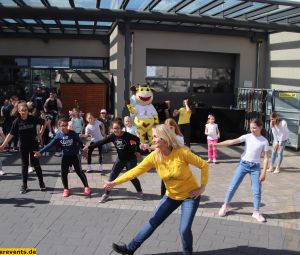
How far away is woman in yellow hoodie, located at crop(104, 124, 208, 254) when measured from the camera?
4.31 metres

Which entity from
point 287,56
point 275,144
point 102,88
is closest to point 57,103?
point 102,88

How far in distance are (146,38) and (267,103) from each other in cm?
530

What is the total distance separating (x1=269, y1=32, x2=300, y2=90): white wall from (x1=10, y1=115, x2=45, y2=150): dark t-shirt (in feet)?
34.4

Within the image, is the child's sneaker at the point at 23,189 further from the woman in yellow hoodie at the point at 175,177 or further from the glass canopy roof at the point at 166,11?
the glass canopy roof at the point at 166,11

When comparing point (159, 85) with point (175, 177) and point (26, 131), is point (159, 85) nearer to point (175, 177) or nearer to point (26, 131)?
point (26, 131)

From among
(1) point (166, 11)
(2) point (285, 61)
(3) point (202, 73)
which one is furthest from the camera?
(3) point (202, 73)

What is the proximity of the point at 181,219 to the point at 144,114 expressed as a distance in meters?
6.27

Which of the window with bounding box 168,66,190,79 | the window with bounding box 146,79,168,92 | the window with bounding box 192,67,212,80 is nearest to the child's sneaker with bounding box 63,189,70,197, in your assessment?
the window with bounding box 146,79,168,92

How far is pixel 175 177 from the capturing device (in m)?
4.36

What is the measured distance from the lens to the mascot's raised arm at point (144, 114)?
10469 mm

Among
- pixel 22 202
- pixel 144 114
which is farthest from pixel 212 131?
pixel 22 202

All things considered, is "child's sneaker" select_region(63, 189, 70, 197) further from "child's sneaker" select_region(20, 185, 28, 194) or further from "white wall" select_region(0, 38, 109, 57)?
"white wall" select_region(0, 38, 109, 57)

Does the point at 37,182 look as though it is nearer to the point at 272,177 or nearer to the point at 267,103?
the point at 272,177

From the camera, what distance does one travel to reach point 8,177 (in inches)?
333
